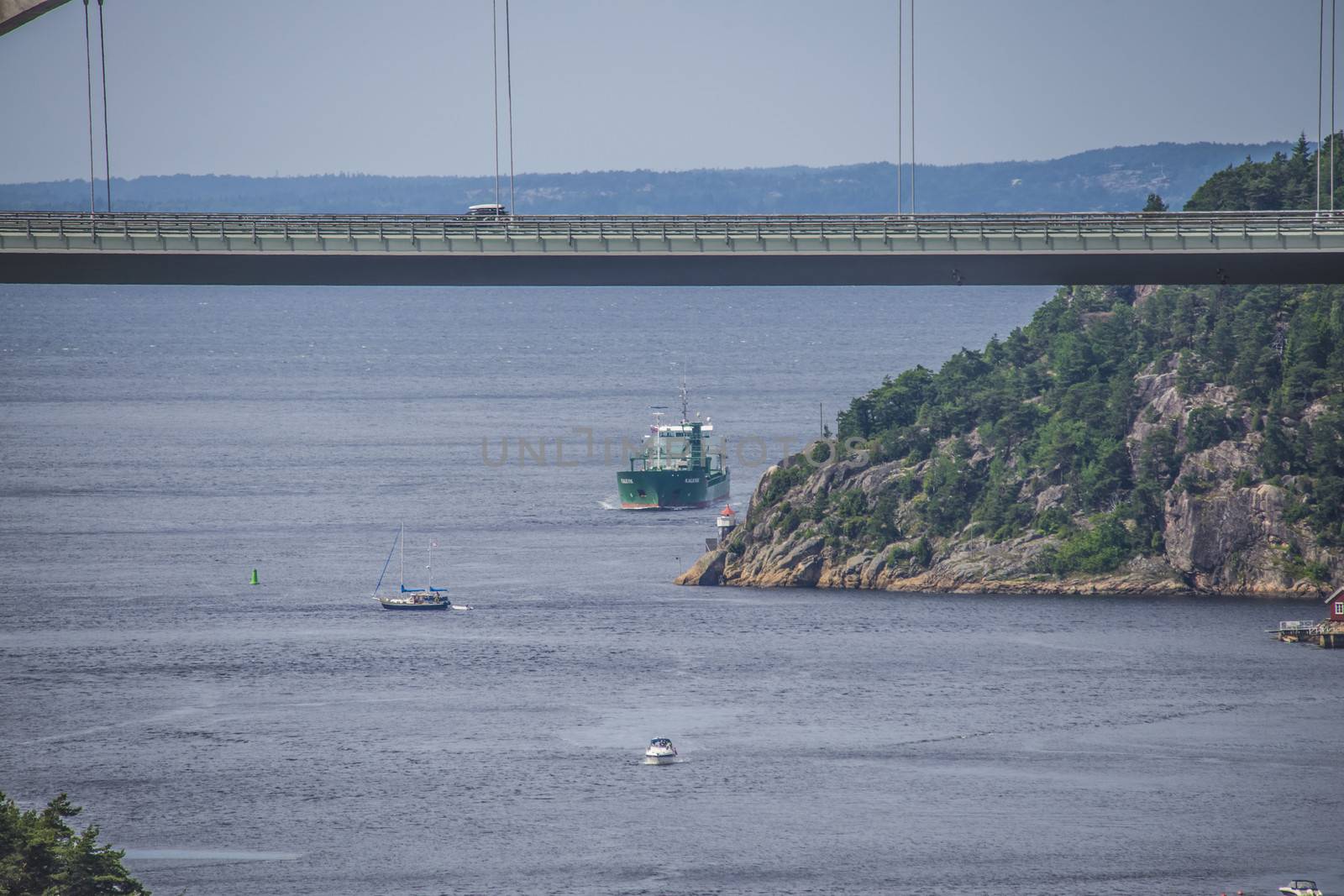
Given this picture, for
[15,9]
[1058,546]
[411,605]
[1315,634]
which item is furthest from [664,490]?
[15,9]

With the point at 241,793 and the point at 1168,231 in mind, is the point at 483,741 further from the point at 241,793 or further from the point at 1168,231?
the point at 1168,231

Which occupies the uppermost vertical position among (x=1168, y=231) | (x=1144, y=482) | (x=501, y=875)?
(x=1168, y=231)

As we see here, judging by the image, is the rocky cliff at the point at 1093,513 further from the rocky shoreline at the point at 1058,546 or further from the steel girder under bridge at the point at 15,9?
the steel girder under bridge at the point at 15,9

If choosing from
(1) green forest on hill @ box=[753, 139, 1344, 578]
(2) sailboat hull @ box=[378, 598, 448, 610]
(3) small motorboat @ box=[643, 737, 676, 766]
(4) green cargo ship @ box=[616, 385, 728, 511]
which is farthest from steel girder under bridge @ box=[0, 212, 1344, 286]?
(4) green cargo ship @ box=[616, 385, 728, 511]

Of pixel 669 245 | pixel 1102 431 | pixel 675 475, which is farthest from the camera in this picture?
pixel 675 475

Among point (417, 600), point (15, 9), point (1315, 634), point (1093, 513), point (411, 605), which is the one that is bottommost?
point (1315, 634)

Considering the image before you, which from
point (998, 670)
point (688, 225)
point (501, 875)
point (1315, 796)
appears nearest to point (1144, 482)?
point (998, 670)

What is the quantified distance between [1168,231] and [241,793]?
1201 inches

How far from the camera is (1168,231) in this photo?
2402 inches

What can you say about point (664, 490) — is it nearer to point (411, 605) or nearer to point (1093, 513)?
point (1093, 513)

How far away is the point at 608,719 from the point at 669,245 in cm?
1888

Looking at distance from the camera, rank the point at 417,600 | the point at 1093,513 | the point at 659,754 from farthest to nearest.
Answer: the point at 1093,513
the point at 417,600
the point at 659,754

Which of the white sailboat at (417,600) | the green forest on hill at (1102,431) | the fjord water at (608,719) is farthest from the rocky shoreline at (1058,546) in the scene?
the white sailboat at (417,600)

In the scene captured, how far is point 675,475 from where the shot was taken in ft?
420
